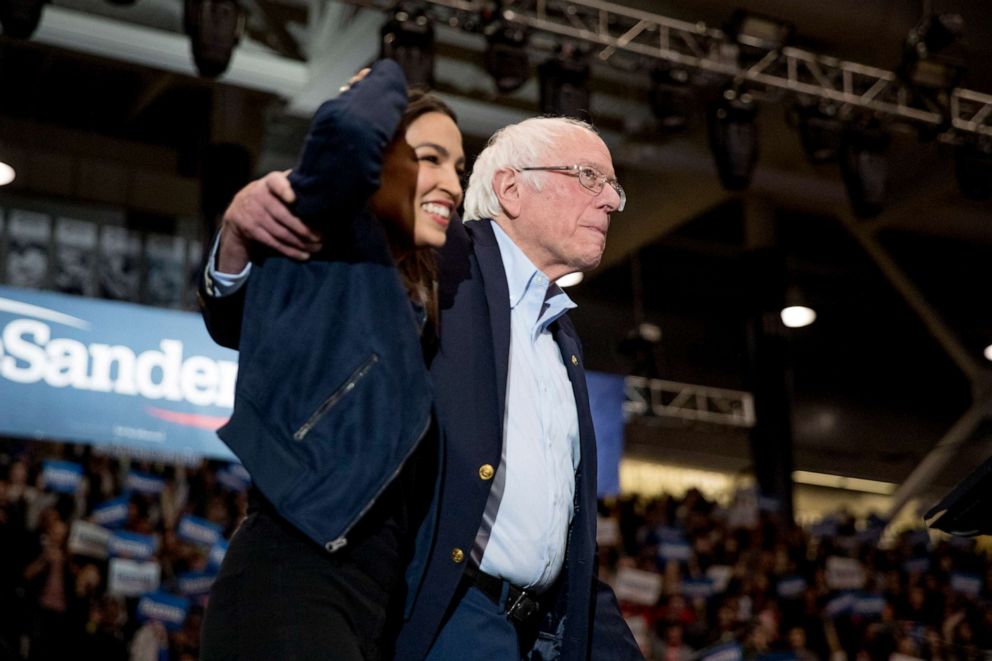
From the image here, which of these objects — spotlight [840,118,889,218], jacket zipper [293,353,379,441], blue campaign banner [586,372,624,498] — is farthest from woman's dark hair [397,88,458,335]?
blue campaign banner [586,372,624,498]

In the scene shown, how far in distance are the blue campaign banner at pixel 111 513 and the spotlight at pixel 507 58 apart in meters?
3.14

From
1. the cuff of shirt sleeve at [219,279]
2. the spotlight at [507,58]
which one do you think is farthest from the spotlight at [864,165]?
the cuff of shirt sleeve at [219,279]

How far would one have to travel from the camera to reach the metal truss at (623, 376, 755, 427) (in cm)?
1525

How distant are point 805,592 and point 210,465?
4286 mm

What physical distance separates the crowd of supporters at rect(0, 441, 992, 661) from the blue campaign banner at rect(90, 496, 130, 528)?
0.06 feet

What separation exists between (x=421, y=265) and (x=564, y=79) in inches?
221

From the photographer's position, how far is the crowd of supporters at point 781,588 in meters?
7.80

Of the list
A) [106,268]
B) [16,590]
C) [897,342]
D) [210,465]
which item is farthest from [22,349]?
[897,342]

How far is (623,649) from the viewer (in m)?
2.01

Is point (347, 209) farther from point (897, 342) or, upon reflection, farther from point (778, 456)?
point (897, 342)

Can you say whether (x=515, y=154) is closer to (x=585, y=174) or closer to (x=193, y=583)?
(x=585, y=174)

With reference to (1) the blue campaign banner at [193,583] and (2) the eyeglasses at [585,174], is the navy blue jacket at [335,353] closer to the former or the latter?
(2) the eyeglasses at [585,174]

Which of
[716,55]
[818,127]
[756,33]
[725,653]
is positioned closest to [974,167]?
[818,127]

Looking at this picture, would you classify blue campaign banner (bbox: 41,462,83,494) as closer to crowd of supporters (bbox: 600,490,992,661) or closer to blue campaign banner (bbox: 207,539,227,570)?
blue campaign banner (bbox: 207,539,227,570)
